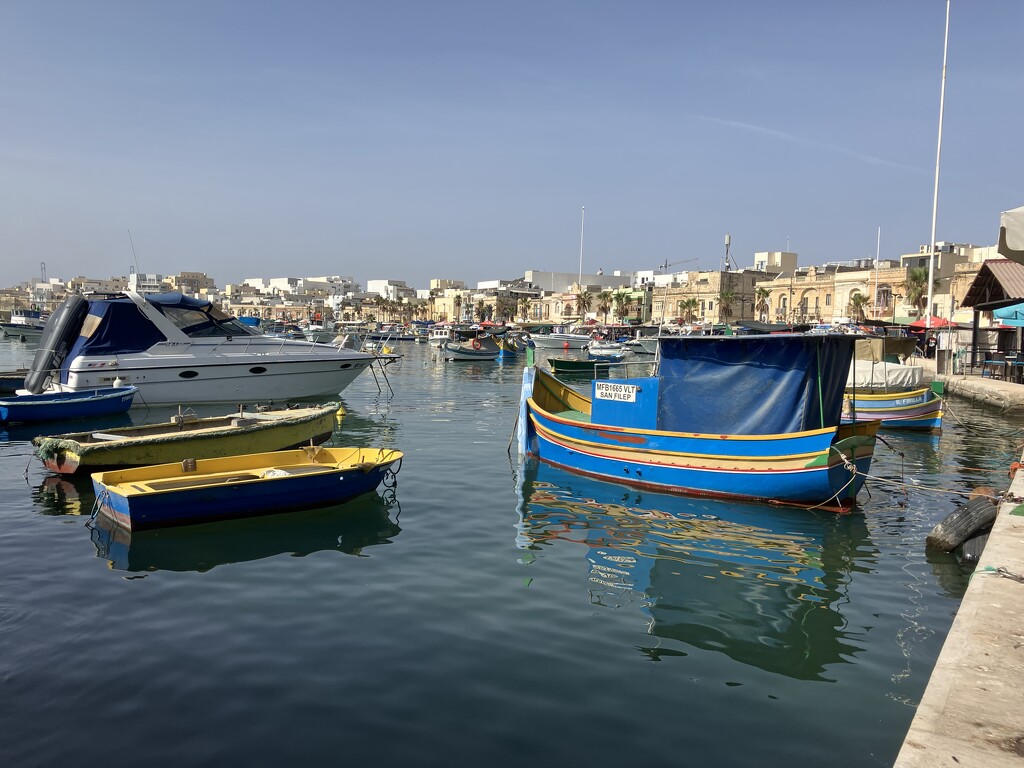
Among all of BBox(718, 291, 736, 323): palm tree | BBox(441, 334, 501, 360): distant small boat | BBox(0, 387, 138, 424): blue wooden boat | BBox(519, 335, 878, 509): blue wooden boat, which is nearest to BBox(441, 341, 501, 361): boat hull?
BBox(441, 334, 501, 360): distant small boat

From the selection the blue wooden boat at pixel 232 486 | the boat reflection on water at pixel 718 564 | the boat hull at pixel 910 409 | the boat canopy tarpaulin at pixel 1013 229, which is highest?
the boat canopy tarpaulin at pixel 1013 229

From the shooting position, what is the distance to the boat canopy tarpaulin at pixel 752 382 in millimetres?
13516

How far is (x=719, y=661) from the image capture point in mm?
7379

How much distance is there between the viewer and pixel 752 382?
46.1ft

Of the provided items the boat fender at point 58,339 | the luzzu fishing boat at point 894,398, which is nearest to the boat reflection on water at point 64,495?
the boat fender at point 58,339

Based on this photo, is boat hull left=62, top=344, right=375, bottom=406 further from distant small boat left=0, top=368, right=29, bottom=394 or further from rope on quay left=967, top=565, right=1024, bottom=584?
rope on quay left=967, top=565, right=1024, bottom=584

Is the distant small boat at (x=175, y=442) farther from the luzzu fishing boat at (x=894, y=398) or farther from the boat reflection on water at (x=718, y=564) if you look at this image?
the luzzu fishing boat at (x=894, y=398)

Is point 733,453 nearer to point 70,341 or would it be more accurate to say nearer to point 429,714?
point 429,714

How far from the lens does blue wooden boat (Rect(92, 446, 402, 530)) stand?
37.2 feet

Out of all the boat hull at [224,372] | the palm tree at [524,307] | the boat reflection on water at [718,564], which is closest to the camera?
the boat reflection on water at [718,564]

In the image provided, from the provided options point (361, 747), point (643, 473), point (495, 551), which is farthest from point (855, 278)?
point (361, 747)

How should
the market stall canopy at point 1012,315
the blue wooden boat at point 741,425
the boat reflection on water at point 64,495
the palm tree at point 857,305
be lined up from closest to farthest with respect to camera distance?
the boat reflection on water at point 64,495
the blue wooden boat at point 741,425
the market stall canopy at point 1012,315
the palm tree at point 857,305

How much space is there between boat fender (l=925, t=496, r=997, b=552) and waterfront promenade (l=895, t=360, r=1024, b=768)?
2.65m

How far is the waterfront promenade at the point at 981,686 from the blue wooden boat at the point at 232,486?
9.29m
